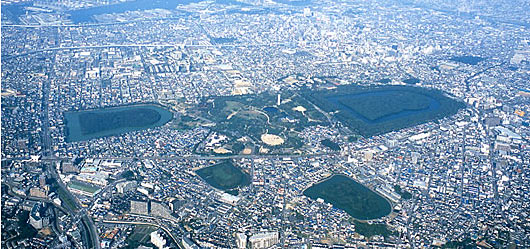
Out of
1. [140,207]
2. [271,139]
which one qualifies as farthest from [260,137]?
[140,207]

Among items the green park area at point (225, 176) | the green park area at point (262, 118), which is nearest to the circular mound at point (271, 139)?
the green park area at point (262, 118)

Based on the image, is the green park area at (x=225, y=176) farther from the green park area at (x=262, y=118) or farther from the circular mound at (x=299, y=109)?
the circular mound at (x=299, y=109)

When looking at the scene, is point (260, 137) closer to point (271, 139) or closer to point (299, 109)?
point (271, 139)

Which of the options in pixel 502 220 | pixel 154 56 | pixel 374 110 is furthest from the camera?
pixel 154 56

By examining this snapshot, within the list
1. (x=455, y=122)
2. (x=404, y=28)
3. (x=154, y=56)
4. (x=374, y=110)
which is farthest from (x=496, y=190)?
(x=404, y=28)

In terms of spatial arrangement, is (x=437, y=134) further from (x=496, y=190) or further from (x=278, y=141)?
(x=278, y=141)

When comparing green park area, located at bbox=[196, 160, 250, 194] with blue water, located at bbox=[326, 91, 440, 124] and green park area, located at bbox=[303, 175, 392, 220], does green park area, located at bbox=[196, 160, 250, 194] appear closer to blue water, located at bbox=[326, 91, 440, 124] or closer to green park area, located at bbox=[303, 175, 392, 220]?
green park area, located at bbox=[303, 175, 392, 220]

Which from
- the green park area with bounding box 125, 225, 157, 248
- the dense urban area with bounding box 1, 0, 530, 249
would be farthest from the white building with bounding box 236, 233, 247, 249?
the green park area with bounding box 125, 225, 157, 248
